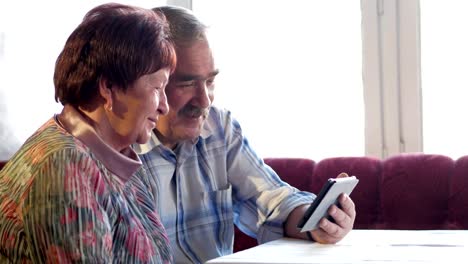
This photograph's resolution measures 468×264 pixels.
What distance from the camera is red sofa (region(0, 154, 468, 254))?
8.29ft

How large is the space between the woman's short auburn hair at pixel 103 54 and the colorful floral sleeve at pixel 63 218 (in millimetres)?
175

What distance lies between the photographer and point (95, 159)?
1.38 m

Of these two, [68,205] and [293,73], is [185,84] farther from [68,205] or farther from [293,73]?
[293,73]

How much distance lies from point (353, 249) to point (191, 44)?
0.64 metres

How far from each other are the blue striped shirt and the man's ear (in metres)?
0.55

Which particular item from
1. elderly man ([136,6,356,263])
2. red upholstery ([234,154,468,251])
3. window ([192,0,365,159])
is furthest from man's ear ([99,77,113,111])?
window ([192,0,365,159])

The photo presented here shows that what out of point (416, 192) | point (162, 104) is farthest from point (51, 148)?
point (416, 192)

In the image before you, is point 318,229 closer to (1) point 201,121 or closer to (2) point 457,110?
(1) point 201,121

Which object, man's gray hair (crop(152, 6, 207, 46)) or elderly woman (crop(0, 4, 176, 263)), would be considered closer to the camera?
elderly woman (crop(0, 4, 176, 263))

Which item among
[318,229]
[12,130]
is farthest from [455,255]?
[12,130]

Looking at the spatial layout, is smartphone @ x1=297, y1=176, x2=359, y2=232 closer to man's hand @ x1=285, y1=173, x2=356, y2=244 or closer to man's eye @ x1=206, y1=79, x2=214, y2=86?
man's hand @ x1=285, y1=173, x2=356, y2=244

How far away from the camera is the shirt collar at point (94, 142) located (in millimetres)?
1407

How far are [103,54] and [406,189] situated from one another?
4.64 ft

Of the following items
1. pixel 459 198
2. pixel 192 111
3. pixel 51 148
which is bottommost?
pixel 459 198
